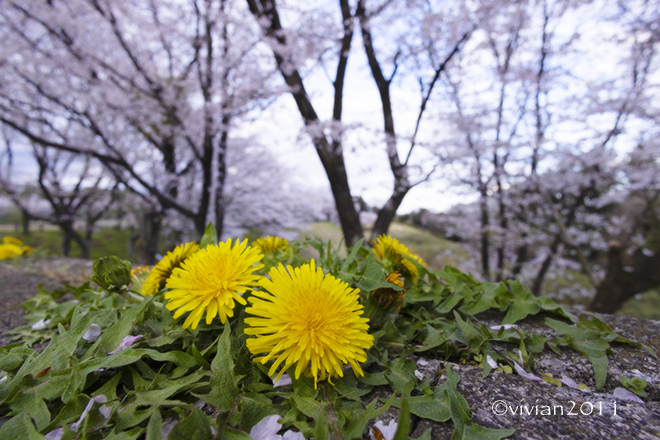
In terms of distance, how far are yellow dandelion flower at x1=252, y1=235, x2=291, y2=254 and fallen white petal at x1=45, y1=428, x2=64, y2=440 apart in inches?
24.1

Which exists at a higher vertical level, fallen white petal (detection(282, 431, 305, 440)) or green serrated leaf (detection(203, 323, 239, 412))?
green serrated leaf (detection(203, 323, 239, 412))

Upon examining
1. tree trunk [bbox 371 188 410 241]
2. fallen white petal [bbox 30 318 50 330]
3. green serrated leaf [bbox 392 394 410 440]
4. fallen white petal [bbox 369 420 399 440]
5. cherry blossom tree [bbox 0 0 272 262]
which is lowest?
fallen white petal [bbox 30 318 50 330]

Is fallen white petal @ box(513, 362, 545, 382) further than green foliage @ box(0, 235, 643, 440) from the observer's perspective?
Yes

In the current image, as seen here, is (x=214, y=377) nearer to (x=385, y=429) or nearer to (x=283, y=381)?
(x=283, y=381)

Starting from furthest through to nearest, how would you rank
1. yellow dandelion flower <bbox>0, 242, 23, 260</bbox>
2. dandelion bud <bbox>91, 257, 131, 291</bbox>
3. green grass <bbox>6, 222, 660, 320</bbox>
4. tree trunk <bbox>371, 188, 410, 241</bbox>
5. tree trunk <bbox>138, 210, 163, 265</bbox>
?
green grass <bbox>6, 222, 660, 320</bbox>, tree trunk <bbox>138, 210, 163, 265</bbox>, tree trunk <bbox>371, 188, 410, 241</bbox>, yellow dandelion flower <bbox>0, 242, 23, 260</bbox>, dandelion bud <bbox>91, 257, 131, 291</bbox>

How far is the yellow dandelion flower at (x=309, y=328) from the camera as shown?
2.03 ft

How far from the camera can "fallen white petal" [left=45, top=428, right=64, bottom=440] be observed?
538 mm

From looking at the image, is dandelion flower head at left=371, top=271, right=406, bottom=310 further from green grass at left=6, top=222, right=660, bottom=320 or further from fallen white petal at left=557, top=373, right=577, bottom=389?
green grass at left=6, top=222, right=660, bottom=320

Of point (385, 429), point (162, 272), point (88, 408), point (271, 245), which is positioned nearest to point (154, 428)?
point (88, 408)

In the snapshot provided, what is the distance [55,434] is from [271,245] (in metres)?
0.68

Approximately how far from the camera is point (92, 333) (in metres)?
0.76

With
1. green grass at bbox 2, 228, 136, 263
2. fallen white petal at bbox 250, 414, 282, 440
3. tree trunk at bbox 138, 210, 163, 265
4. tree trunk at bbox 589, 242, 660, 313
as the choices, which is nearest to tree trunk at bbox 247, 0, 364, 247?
fallen white petal at bbox 250, 414, 282, 440

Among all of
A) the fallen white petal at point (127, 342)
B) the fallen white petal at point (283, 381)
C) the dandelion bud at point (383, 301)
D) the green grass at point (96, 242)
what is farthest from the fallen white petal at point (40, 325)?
the green grass at point (96, 242)

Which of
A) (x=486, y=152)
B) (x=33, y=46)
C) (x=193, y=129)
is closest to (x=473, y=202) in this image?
(x=486, y=152)
